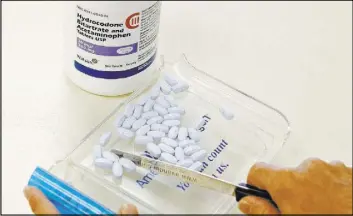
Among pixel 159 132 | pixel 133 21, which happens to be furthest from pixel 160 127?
pixel 133 21

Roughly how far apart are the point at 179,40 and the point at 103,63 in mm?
159

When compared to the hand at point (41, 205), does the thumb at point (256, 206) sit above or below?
above

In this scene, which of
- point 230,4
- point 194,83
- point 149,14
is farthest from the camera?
point 230,4

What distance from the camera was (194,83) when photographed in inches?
29.9

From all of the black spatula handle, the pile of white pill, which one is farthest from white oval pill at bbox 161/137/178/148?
the black spatula handle

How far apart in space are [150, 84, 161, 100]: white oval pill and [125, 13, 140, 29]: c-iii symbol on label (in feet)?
0.32

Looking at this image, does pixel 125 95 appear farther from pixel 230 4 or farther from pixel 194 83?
pixel 230 4

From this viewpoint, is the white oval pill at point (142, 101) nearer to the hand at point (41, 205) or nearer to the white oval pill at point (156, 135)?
the white oval pill at point (156, 135)

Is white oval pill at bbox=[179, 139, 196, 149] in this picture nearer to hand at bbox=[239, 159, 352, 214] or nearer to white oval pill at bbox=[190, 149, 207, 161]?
white oval pill at bbox=[190, 149, 207, 161]

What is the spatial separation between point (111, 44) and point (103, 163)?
0.12 metres

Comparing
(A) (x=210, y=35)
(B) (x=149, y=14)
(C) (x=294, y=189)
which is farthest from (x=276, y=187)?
(A) (x=210, y=35)

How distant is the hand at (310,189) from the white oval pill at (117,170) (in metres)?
0.15

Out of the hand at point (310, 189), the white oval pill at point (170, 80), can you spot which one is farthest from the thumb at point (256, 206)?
the white oval pill at point (170, 80)

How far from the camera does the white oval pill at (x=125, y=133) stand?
0.68m
